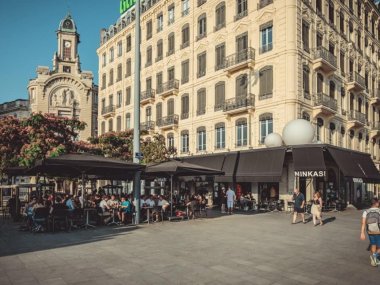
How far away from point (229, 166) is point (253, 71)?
7152mm

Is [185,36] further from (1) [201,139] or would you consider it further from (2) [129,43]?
(2) [129,43]

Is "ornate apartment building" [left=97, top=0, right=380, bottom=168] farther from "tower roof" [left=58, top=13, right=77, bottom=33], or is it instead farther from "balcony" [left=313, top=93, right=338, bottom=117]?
"tower roof" [left=58, top=13, right=77, bottom=33]

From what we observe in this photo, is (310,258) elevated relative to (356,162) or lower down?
lower down

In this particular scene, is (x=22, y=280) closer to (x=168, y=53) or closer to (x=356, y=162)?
(x=356, y=162)

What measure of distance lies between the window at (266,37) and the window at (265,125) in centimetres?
475

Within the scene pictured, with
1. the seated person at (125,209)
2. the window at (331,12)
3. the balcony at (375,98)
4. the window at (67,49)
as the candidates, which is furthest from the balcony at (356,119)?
the window at (67,49)

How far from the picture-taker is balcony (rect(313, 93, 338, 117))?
25.0 meters

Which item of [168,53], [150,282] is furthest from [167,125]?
[150,282]

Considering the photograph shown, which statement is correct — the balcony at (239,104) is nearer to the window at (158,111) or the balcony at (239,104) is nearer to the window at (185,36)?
the window at (185,36)

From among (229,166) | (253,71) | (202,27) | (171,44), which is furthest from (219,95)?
(171,44)

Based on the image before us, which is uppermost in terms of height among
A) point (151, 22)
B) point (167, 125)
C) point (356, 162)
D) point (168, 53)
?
point (151, 22)

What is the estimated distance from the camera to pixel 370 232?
855 cm

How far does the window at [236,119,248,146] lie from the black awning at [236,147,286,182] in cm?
106

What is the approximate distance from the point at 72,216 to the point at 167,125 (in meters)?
19.0
